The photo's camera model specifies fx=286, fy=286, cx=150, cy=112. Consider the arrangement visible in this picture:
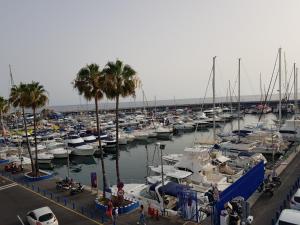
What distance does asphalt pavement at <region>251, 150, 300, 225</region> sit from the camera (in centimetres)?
1877

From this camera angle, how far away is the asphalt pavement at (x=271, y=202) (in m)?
18.8

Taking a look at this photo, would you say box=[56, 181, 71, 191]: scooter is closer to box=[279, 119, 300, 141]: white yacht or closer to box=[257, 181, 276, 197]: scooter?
box=[257, 181, 276, 197]: scooter

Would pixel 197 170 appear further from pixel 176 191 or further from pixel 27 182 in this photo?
pixel 27 182

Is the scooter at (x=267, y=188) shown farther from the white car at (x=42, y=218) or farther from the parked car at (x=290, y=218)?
the white car at (x=42, y=218)

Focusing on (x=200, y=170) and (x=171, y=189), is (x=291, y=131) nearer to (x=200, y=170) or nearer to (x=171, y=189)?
(x=200, y=170)

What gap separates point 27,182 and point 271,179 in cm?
2470

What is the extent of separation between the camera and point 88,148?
5809 cm

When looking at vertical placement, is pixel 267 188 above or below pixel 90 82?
below

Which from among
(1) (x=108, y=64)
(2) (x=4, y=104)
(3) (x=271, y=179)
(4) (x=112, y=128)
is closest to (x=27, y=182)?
(1) (x=108, y=64)

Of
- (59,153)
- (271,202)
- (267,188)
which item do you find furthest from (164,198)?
(59,153)

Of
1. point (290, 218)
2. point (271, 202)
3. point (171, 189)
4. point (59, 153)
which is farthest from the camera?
point (59, 153)

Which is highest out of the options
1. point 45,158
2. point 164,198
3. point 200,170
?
point 200,170

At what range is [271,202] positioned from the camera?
21.3 m

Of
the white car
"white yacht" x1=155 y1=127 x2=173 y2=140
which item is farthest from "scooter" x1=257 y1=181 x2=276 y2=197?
"white yacht" x1=155 y1=127 x2=173 y2=140
